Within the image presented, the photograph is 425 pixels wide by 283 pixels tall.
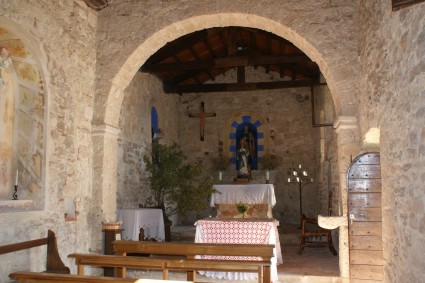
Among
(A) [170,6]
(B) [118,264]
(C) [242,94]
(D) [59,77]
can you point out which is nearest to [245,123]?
(C) [242,94]

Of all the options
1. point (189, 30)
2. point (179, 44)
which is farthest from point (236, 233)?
point (179, 44)

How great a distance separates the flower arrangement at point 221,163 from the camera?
1271 cm

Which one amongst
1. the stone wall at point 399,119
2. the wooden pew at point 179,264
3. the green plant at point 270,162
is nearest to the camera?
the stone wall at point 399,119

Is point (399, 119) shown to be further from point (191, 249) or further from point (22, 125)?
point (22, 125)

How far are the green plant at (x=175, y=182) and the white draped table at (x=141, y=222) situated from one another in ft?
3.24

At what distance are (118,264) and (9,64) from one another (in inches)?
99.5

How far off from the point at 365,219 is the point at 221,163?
7.86 metres

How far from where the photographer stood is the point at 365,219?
500 centimetres

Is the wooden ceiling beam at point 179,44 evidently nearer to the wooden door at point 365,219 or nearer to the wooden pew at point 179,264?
the wooden door at point 365,219

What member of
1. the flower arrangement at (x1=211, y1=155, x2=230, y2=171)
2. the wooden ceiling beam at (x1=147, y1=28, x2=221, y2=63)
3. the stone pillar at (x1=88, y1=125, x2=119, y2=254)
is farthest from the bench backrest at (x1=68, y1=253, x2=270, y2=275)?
the flower arrangement at (x1=211, y1=155, x2=230, y2=171)

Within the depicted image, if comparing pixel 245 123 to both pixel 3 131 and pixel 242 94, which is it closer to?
pixel 242 94

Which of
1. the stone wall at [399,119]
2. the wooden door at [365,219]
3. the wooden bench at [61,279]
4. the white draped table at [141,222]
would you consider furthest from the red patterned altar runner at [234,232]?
the wooden bench at [61,279]

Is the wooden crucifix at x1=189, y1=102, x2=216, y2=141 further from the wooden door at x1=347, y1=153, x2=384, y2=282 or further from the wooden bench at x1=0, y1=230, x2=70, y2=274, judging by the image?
the wooden bench at x1=0, y1=230, x2=70, y2=274

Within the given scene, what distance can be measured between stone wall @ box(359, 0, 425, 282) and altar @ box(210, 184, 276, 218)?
4.25 m
